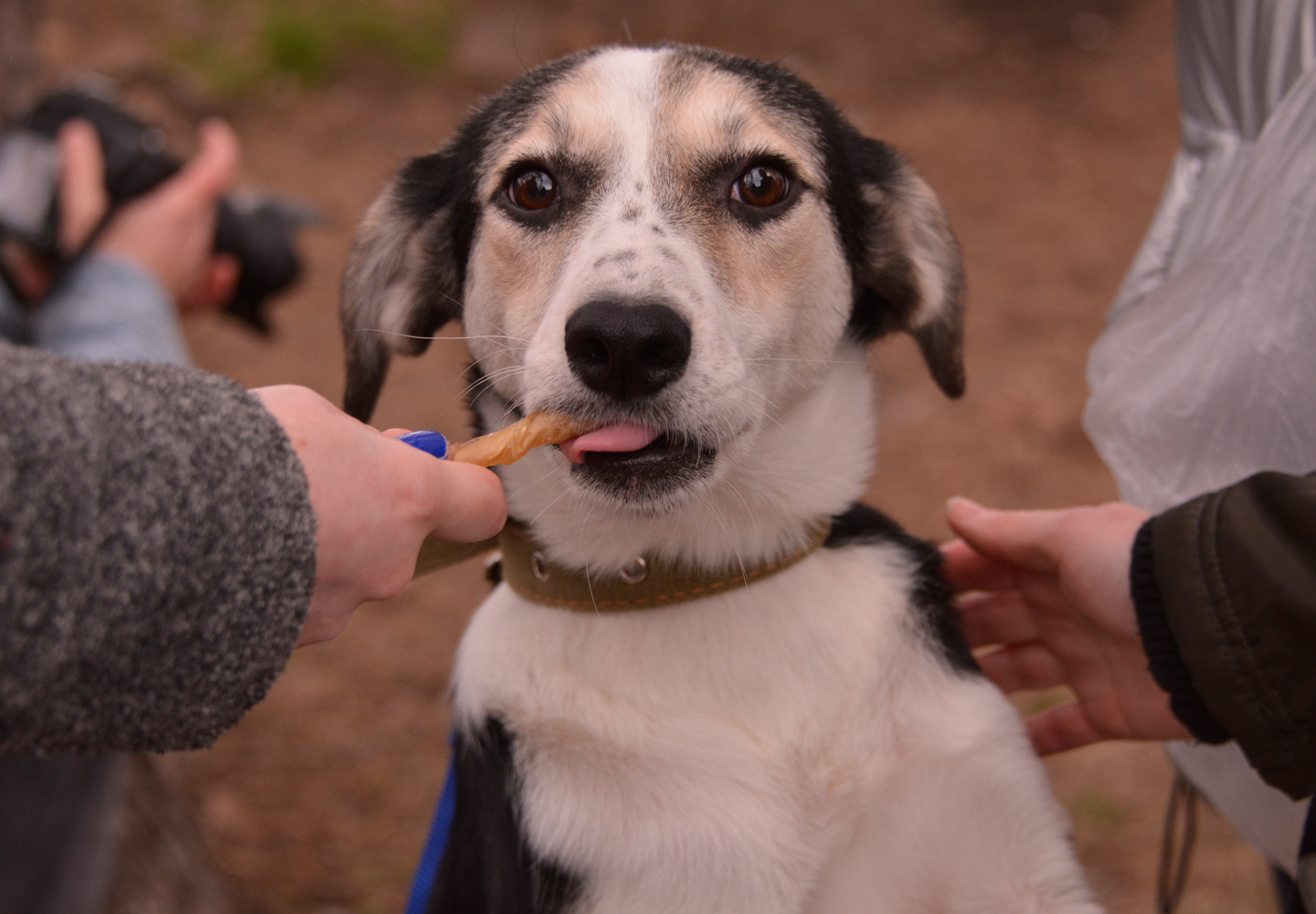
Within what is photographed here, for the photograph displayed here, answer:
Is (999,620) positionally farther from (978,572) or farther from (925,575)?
(925,575)

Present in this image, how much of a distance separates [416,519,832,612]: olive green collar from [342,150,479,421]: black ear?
50 cm

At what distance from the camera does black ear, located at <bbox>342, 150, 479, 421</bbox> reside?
6.91 ft

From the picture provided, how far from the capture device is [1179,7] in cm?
209

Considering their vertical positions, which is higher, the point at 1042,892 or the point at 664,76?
the point at 664,76

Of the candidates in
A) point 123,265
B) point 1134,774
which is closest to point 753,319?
point 123,265

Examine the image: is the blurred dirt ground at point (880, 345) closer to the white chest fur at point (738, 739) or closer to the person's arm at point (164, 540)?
the white chest fur at point (738, 739)

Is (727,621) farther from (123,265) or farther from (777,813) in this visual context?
(123,265)

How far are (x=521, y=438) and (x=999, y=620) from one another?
141 cm

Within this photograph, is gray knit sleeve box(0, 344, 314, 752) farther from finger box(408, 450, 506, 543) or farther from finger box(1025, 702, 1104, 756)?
finger box(1025, 702, 1104, 756)

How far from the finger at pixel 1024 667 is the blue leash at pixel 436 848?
127cm

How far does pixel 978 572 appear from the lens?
2455 millimetres

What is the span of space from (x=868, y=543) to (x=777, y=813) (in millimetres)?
579

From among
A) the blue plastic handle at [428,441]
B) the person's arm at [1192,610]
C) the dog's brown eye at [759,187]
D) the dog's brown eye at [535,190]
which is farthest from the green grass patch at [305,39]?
the blue plastic handle at [428,441]

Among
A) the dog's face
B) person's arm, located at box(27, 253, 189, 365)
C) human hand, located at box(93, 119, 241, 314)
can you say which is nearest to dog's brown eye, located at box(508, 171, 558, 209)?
the dog's face
